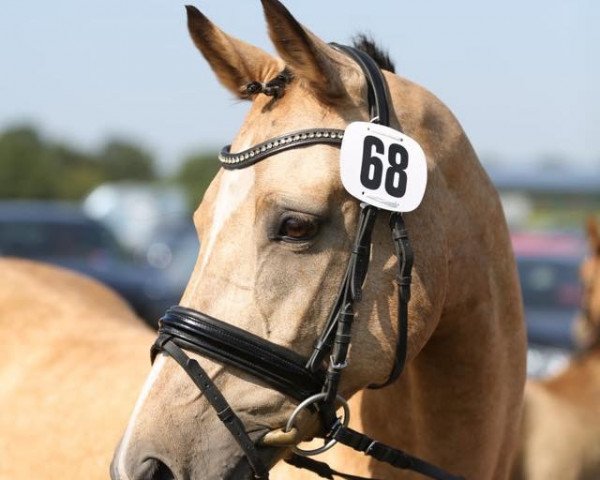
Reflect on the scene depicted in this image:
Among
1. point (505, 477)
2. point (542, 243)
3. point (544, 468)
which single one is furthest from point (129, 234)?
point (505, 477)

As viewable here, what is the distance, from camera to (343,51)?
2938mm

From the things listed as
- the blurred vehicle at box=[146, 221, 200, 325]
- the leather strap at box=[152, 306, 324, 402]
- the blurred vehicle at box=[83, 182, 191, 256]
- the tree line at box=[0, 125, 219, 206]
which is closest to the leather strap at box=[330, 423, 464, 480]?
the leather strap at box=[152, 306, 324, 402]

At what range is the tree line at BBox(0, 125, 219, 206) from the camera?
53844 millimetres

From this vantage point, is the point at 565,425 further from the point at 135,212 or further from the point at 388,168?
the point at 135,212

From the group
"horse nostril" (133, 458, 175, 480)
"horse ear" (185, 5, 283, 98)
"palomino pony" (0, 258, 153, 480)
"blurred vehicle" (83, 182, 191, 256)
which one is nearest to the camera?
"horse nostril" (133, 458, 175, 480)

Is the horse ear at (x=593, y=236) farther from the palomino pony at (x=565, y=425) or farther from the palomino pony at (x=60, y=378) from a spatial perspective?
the palomino pony at (x=60, y=378)

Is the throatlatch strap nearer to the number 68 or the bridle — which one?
the bridle

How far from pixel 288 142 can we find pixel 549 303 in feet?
32.2

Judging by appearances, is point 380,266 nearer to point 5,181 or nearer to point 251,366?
point 251,366

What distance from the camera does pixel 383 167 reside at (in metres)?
2.73

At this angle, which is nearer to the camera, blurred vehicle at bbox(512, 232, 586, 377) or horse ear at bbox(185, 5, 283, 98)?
horse ear at bbox(185, 5, 283, 98)

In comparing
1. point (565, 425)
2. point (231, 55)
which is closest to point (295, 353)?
point (231, 55)

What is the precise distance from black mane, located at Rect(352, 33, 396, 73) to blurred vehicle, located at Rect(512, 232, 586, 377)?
26.5 feet

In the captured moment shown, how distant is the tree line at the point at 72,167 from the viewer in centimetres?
5384
